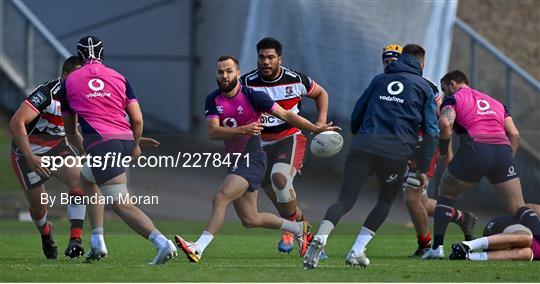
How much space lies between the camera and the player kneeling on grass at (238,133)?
13781 millimetres

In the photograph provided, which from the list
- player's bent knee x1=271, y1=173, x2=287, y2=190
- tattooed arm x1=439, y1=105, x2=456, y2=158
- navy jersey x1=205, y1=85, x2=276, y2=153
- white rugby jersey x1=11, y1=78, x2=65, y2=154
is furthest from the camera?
player's bent knee x1=271, y1=173, x2=287, y2=190

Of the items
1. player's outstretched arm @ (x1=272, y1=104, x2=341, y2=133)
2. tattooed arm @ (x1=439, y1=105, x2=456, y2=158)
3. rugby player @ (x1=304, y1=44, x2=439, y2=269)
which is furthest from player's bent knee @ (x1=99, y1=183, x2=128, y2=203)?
tattooed arm @ (x1=439, y1=105, x2=456, y2=158)

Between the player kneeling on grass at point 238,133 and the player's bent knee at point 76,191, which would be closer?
the player kneeling on grass at point 238,133

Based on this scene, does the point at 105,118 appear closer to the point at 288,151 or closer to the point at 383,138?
the point at 383,138

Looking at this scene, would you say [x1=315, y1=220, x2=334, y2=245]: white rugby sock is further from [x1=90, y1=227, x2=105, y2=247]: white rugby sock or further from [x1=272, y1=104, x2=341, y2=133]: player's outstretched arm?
[x1=90, y1=227, x2=105, y2=247]: white rugby sock

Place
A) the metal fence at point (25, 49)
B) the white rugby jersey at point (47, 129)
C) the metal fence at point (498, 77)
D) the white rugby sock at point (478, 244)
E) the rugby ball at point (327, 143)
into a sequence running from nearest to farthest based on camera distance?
the white rugby sock at point (478, 244) → the white rugby jersey at point (47, 129) → the rugby ball at point (327, 143) → the metal fence at point (498, 77) → the metal fence at point (25, 49)

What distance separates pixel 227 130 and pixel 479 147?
9.13 ft

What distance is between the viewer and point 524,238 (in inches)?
571

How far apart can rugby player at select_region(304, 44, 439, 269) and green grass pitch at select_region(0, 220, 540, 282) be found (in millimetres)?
446

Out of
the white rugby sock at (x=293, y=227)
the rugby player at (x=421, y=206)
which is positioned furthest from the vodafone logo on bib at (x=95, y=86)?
the rugby player at (x=421, y=206)

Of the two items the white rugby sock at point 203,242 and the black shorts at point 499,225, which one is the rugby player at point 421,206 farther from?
the white rugby sock at point 203,242

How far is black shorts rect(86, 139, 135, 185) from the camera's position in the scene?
44.3 feet

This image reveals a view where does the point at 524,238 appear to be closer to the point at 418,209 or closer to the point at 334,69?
the point at 418,209

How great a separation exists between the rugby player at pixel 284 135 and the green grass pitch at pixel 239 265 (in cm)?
59
